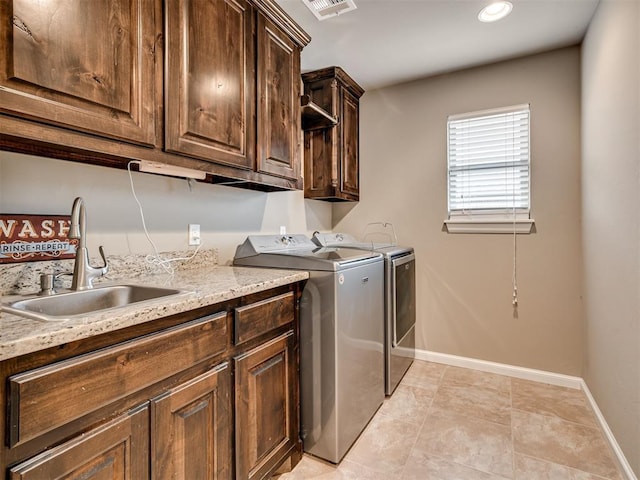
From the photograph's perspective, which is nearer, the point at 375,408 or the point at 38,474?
the point at 38,474

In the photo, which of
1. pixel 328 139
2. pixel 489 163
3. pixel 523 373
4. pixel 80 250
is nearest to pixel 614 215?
pixel 489 163

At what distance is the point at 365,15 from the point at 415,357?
261 centimetres

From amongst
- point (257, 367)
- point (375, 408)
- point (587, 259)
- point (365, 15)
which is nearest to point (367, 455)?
point (375, 408)

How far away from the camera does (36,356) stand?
0.74 metres

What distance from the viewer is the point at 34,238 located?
122cm

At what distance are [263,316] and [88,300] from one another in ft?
2.10

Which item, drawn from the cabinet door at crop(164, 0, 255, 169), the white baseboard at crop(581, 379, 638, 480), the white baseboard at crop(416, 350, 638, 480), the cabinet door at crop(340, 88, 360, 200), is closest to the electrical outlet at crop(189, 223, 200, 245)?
the cabinet door at crop(164, 0, 255, 169)

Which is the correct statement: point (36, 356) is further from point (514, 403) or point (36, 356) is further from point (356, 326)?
point (514, 403)

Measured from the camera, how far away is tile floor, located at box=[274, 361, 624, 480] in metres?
1.62

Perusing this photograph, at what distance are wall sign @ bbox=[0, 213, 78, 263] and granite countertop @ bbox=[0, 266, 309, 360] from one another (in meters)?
0.25

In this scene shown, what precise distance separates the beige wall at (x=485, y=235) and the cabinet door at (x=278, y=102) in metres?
1.23

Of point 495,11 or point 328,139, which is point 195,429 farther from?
point 495,11

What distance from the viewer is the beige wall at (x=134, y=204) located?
1.22 m

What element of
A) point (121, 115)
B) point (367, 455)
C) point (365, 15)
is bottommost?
point (367, 455)
